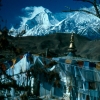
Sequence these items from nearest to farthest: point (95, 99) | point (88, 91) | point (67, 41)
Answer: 1. point (95, 99)
2. point (88, 91)
3. point (67, 41)

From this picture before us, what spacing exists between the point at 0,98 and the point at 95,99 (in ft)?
33.7

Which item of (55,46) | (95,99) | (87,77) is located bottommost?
(95,99)

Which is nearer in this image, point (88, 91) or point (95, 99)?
point (95, 99)

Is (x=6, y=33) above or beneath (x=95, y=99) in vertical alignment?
above

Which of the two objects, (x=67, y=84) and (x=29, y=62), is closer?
(x=29, y=62)

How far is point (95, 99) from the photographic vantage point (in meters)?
16.1

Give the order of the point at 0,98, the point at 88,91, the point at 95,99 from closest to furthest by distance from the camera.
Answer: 1. the point at 0,98
2. the point at 95,99
3. the point at 88,91

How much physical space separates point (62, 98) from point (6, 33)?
12026 mm

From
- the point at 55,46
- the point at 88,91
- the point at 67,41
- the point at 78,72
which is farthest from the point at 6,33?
the point at 67,41

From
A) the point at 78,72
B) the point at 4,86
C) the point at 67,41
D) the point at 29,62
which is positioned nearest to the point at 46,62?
the point at 29,62

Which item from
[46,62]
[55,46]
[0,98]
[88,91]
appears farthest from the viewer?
[55,46]

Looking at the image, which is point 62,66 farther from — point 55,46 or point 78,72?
point 55,46

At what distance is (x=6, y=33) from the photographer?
667cm

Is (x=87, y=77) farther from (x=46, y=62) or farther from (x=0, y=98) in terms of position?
(x=0, y=98)
